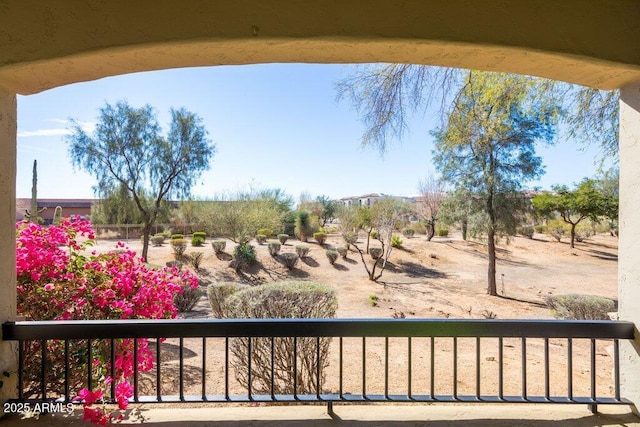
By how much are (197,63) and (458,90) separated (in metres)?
2.51

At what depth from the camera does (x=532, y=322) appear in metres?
1.72

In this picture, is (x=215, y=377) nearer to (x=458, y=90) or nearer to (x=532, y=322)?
(x=532, y=322)

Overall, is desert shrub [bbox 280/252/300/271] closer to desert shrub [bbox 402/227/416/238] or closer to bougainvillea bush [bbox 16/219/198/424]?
desert shrub [bbox 402/227/416/238]

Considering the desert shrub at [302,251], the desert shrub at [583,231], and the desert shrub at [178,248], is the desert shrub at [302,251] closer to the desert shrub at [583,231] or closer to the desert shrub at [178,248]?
the desert shrub at [178,248]

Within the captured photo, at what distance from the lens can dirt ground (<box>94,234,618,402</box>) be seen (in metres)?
3.81

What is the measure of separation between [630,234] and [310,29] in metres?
2.11

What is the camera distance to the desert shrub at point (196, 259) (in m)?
11.8

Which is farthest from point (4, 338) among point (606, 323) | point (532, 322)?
point (606, 323)

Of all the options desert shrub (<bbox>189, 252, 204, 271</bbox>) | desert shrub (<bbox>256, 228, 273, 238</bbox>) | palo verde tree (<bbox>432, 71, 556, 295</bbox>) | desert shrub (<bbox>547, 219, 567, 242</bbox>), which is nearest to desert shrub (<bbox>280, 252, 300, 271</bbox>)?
desert shrub (<bbox>256, 228, 273, 238</bbox>)

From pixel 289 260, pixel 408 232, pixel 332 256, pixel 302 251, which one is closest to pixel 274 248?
pixel 289 260

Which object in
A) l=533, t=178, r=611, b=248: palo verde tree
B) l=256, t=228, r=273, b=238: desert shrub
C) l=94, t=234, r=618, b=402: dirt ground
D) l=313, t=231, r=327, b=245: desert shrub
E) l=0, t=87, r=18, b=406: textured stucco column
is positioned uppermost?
l=533, t=178, r=611, b=248: palo verde tree

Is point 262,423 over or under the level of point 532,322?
under

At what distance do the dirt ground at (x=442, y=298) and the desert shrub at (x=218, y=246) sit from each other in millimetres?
268

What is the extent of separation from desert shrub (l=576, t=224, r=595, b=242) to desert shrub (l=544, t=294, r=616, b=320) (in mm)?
15158
